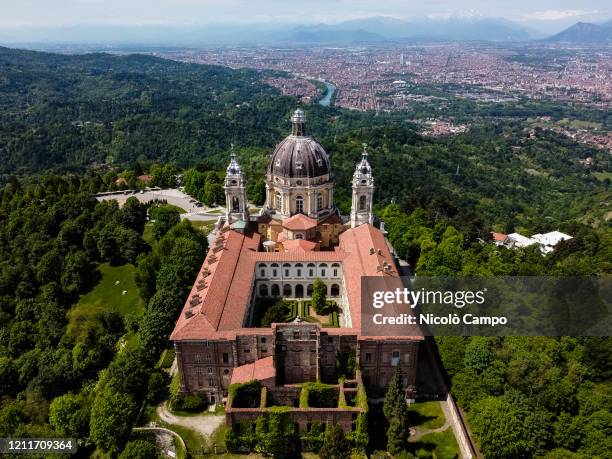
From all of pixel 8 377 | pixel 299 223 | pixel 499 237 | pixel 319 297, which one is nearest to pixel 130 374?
pixel 8 377

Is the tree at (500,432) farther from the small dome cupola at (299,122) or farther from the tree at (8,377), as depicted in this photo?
the tree at (8,377)

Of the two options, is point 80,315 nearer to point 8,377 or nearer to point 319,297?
point 8,377

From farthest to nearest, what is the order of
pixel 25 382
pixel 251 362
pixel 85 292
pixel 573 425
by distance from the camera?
pixel 85 292
pixel 25 382
pixel 251 362
pixel 573 425

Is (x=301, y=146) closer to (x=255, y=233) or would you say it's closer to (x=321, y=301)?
(x=255, y=233)

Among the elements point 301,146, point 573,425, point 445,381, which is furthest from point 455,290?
point 301,146

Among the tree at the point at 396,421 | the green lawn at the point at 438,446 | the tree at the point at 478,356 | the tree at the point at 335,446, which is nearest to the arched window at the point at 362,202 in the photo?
the tree at the point at 478,356
